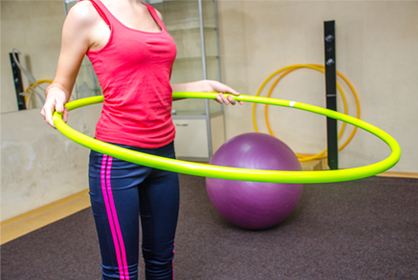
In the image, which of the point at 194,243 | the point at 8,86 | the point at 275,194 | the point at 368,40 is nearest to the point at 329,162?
the point at 368,40

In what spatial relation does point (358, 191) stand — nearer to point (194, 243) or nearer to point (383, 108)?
point (383, 108)

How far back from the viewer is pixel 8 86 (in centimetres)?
326

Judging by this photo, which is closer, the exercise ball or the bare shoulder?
the bare shoulder

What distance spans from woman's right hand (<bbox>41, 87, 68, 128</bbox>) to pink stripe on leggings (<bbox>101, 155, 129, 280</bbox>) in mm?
192

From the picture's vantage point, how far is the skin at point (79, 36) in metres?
1.08

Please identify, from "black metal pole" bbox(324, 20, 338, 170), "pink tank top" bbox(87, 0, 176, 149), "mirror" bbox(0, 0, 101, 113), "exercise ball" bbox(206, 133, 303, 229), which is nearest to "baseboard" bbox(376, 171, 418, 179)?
"black metal pole" bbox(324, 20, 338, 170)

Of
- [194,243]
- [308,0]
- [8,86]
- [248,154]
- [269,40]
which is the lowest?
[194,243]

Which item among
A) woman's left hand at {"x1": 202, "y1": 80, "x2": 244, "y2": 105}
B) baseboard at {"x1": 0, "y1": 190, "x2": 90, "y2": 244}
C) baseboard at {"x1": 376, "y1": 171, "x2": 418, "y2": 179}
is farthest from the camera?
baseboard at {"x1": 376, "y1": 171, "x2": 418, "y2": 179}

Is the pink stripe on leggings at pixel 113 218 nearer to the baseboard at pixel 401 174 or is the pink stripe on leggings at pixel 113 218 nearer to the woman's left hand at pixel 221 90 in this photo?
the woman's left hand at pixel 221 90

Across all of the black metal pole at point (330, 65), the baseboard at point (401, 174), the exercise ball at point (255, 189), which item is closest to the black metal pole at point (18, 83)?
the exercise ball at point (255, 189)

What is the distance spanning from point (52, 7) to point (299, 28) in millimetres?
2569

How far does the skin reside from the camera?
1080 mm

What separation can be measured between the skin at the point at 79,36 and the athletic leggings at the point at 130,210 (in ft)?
0.69

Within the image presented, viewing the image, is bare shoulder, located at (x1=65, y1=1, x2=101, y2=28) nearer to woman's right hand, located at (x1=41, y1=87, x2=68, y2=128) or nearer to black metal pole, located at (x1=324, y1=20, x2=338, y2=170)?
woman's right hand, located at (x1=41, y1=87, x2=68, y2=128)
